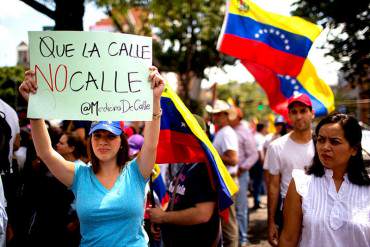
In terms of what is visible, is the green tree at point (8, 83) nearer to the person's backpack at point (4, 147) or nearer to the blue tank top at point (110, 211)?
the person's backpack at point (4, 147)

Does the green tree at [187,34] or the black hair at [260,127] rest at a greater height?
the green tree at [187,34]

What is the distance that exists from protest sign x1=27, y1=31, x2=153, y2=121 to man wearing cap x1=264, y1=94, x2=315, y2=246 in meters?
2.14

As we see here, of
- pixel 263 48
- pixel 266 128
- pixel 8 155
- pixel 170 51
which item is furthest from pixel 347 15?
pixel 170 51

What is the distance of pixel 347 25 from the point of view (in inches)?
308

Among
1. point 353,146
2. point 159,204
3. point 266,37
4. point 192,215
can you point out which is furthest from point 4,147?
point 266,37

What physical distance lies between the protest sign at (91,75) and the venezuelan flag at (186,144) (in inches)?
31.6

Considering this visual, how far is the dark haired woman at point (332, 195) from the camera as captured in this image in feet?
7.99

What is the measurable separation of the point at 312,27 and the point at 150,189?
3564 mm

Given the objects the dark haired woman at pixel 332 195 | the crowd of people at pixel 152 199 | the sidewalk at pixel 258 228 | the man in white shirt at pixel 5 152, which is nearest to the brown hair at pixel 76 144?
the man in white shirt at pixel 5 152

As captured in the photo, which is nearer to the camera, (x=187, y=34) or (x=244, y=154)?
(x=244, y=154)

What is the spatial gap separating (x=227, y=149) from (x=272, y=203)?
1.47 m

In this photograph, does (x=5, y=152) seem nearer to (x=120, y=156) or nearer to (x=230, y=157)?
(x=120, y=156)

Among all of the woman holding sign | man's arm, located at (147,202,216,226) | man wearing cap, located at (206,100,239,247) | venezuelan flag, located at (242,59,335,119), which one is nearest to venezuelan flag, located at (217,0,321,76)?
venezuelan flag, located at (242,59,335,119)

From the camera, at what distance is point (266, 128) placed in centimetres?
1286
